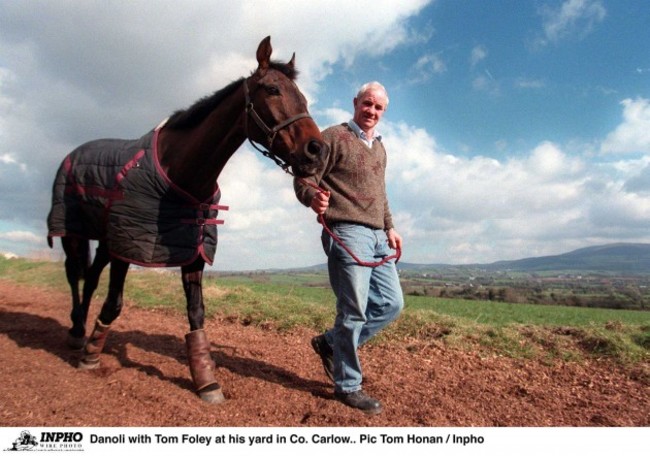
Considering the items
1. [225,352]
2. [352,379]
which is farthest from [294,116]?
[225,352]

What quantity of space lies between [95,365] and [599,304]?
136ft

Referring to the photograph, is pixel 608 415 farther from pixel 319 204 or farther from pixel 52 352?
pixel 52 352

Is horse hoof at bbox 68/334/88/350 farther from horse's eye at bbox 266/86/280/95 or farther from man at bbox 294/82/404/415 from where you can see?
horse's eye at bbox 266/86/280/95

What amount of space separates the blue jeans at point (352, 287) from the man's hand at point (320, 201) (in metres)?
0.35

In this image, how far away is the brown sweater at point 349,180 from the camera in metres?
3.50

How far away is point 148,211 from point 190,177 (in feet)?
1.58

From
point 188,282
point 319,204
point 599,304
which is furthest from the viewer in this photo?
point 599,304

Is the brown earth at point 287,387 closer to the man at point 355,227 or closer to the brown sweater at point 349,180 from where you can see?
the man at point 355,227

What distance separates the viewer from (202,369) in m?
3.71

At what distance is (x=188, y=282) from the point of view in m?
3.93

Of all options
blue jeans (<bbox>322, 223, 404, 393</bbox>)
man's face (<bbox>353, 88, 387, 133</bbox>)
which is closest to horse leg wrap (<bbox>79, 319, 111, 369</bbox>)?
blue jeans (<bbox>322, 223, 404, 393</bbox>)

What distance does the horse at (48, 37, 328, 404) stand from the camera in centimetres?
334

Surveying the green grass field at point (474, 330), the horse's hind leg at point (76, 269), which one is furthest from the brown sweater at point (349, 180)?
the horse's hind leg at point (76, 269)

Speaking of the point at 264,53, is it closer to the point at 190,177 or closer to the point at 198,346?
the point at 190,177
